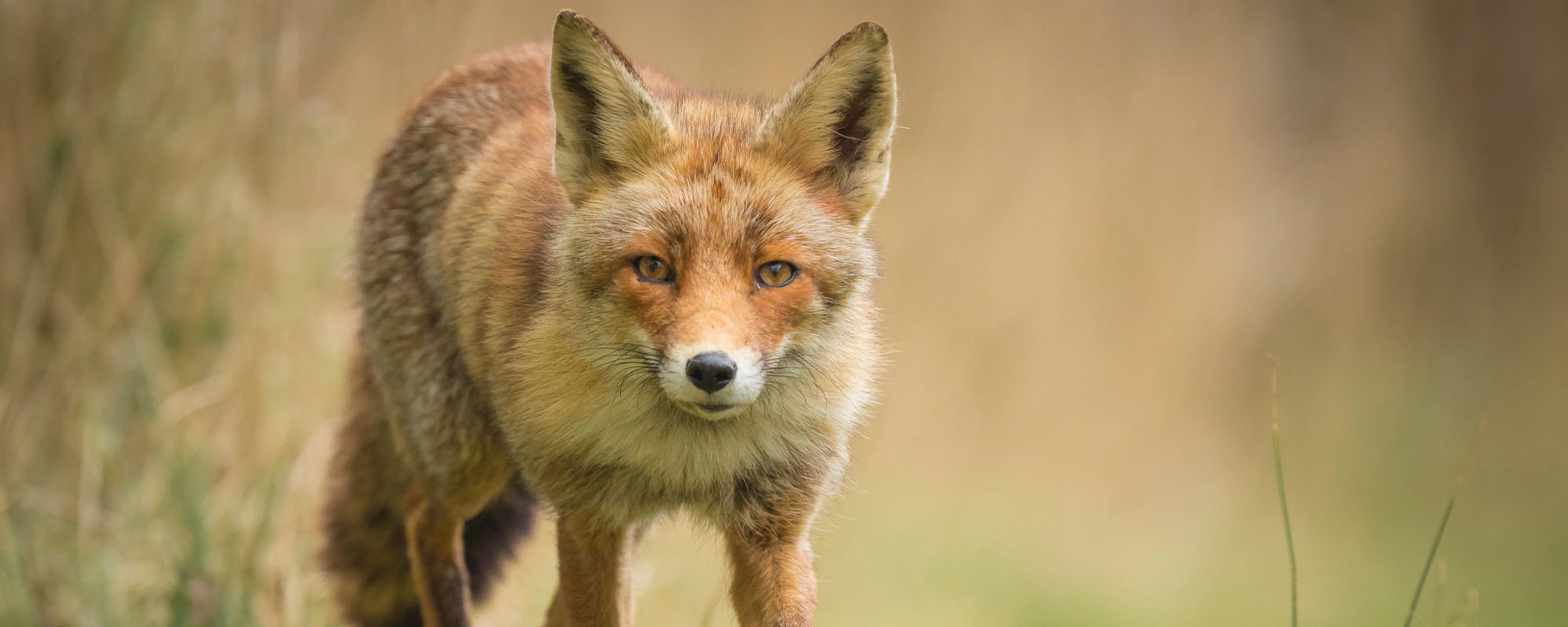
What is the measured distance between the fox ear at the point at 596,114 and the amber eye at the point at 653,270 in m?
0.35

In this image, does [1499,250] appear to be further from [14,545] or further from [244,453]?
[14,545]

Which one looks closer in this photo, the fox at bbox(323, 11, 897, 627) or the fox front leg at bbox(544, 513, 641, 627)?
the fox at bbox(323, 11, 897, 627)

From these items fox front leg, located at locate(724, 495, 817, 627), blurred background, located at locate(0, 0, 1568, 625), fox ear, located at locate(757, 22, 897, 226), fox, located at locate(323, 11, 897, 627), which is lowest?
blurred background, located at locate(0, 0, 1568, 625)

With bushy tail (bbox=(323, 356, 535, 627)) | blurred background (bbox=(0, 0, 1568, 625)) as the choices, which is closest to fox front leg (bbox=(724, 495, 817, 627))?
bushy tail (bbox=(323, 356, 535, 627))

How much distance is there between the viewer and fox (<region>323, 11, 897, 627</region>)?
2488 mm

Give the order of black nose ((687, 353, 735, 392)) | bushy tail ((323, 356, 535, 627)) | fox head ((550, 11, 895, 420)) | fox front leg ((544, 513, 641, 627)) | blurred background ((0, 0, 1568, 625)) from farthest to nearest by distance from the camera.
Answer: blurred background ((0, 0, 1568, 625)) → bushy tail ((323, 356, 535, 627)) → fox front leg ((544, 513, 641, 627)) → fox head ((550, 11, 895, 420)) → black nose ((687, 353, 735, 392))

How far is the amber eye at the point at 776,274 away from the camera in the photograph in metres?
2.51

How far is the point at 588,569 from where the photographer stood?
2.81m

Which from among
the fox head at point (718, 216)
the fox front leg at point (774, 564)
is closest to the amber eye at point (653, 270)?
the fox head at point (718, 216)

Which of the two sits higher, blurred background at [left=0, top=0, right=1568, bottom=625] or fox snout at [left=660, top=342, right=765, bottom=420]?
fox snout at [left=660, top=342, right=765, bottom=420]

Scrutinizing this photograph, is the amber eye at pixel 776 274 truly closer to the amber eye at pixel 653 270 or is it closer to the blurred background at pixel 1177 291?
the amber eye at pixel 653 270

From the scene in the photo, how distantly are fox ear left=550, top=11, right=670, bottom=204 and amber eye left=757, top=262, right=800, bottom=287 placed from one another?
0.45 metres

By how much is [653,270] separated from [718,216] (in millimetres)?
179

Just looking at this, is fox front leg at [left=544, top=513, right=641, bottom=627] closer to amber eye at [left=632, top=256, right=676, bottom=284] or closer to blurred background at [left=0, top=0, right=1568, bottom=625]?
amber eye at [left=632, top=256, right=676, bottom=284]
